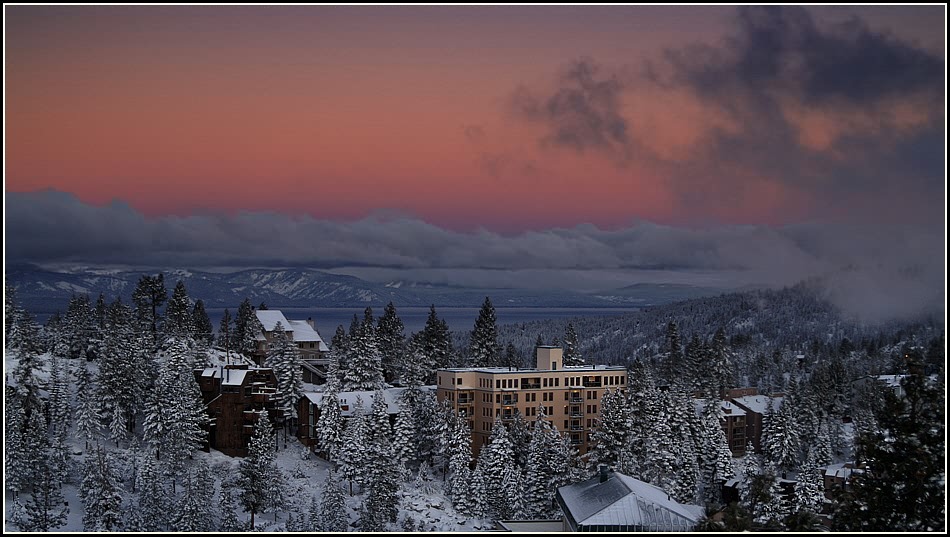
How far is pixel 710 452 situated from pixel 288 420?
3321 cm

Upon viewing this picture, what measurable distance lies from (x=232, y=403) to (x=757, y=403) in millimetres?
51783

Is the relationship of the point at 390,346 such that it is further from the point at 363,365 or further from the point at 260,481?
the point at 260,481

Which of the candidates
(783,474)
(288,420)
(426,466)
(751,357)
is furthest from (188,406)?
(751,357)

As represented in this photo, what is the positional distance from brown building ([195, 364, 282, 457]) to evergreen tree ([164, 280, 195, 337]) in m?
8.76

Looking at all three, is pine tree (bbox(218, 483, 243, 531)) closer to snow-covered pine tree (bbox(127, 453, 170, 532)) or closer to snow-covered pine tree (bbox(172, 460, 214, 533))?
snow-covered pine tree (bbox(172, 460, 214, 533))

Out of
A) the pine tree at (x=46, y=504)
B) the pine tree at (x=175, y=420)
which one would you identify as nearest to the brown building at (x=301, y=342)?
the pine tree at (x=175, y=420)

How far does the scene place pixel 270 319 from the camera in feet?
298

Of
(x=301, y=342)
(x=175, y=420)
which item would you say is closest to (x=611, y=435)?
(x=175, y=420)

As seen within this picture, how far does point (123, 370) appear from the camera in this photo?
64750 millimetres

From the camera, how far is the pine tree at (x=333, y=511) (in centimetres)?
5350

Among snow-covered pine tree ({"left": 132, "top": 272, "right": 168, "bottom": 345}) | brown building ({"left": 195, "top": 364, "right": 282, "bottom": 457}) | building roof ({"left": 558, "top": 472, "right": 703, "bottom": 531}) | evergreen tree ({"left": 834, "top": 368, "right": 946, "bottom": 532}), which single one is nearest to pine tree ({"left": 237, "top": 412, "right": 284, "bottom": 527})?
brown building ({"left": 195, "top": 364, "right": 282, "bottom": 457})

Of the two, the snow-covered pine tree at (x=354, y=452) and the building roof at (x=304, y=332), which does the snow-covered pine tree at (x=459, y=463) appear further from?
the building roof at (x=304, y=332)

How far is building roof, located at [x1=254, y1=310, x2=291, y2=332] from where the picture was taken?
291 feet

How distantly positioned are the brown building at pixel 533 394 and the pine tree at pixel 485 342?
8.44m
